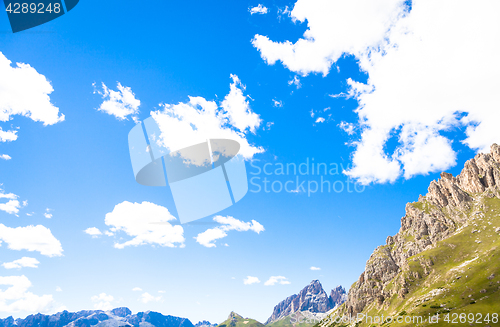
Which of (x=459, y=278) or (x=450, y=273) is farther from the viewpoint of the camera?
(x=450, y=273)

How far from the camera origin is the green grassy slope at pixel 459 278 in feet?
350

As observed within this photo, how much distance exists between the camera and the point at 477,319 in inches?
3757

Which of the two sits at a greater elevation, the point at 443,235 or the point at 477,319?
the point at 443,235

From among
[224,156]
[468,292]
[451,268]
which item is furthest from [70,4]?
[451,268]

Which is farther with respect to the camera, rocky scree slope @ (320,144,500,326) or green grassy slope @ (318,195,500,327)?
rocky scree slope @ (320,144,500,326)

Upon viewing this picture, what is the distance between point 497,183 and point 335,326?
17679 centimetres

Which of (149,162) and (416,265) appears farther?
(416,265)

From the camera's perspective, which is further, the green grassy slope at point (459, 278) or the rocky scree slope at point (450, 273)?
the rocky scree slope at point (450, 273)

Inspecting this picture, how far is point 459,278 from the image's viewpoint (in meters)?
132

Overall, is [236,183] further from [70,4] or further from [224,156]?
[70,4]

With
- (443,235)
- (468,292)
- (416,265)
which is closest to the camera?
(468,292)

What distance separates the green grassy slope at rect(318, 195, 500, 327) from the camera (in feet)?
350

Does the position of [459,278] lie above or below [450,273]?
below

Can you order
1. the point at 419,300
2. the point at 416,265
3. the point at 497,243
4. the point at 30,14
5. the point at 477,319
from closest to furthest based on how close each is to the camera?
the point at 30,14 < the point at 477,319 < the point at 419,300 < the point at 497,243 < the point at 416,265
